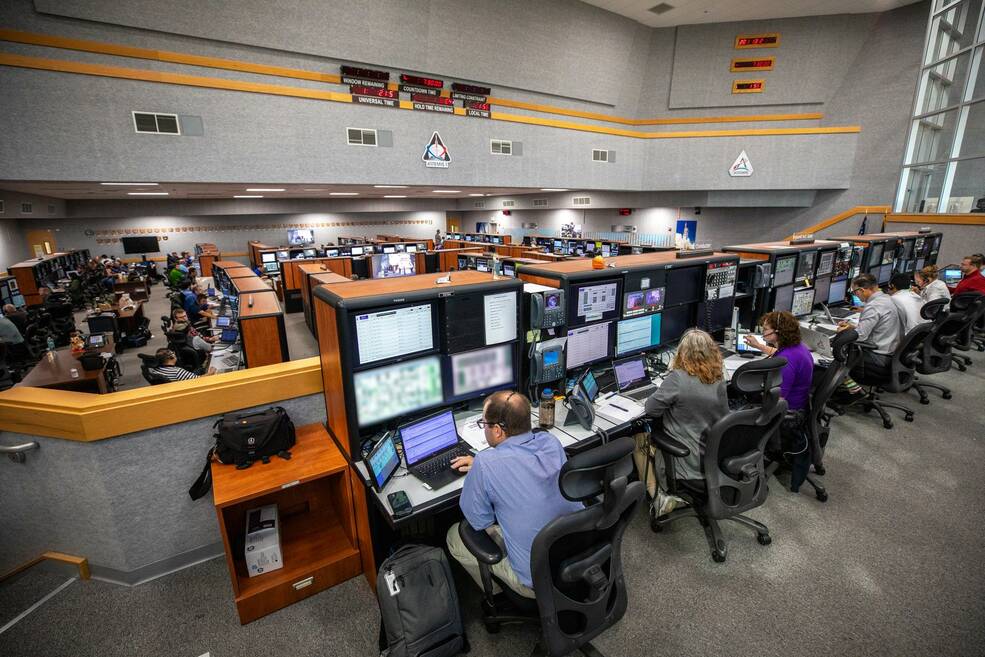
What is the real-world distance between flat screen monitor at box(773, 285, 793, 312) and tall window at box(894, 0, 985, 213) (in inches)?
251

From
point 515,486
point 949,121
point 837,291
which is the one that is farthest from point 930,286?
point 949,121

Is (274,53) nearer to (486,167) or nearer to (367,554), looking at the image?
(486,167)

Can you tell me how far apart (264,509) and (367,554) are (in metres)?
0.66

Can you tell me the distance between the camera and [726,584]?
2.30 m

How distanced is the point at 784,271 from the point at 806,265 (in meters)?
0.49

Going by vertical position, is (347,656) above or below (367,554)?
below

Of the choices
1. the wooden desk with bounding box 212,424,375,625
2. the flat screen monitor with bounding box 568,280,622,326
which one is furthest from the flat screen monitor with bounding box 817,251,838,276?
the wooden desk with bounding box 212,424,375,625

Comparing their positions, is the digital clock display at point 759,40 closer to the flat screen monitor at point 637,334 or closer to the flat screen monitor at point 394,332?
the flat screen monitor at point 637,334

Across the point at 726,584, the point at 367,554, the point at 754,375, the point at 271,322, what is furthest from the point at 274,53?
the point at 726,584

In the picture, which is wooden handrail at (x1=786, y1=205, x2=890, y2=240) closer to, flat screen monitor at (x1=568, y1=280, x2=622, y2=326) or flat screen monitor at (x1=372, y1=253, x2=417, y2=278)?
flat screen monitor at (x1=568, y1=280, x2=622, y2=326)

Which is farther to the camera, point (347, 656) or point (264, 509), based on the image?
point (264, 509)

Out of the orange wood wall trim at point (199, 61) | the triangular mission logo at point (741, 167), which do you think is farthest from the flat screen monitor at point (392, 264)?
the triangular mission logo at point (741, 167)

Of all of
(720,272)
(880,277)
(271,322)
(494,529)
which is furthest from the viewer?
(880,277)

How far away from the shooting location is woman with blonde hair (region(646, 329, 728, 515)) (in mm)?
2385
